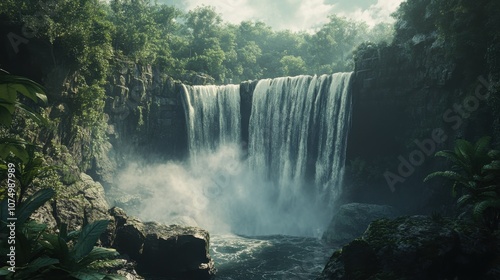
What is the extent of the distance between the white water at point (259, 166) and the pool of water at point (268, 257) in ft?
12.1

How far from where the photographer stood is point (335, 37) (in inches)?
2552

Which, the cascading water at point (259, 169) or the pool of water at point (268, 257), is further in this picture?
the cascading water at point (259, 169)

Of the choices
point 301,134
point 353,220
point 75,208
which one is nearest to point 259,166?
point 301,134

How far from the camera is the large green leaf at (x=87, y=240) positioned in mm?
3871

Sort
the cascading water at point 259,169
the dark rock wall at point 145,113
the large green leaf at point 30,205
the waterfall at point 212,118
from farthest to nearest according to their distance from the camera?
the waterfall at point 212,118, the dark rock wall at point 145,113, the cascading water at point 259,169, the large green leaf at point 30,205

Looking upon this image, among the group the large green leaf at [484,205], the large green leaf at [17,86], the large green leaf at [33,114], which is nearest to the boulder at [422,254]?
the large green leaf at [484,205]

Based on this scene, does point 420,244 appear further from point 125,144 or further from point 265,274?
point 125,144

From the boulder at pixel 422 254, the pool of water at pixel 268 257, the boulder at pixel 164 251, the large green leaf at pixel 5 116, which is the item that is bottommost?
the pool of water at pixel 268 257

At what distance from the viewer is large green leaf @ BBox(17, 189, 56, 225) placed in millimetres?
3842

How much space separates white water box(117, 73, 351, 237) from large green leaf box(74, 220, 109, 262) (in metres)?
23.5

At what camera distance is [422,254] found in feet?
23.4

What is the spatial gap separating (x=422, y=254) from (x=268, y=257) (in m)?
14.5

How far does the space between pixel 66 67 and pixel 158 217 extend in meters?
13.5

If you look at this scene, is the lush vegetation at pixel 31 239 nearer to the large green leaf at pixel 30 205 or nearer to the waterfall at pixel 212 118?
the large green leaf at pixel 30 205
